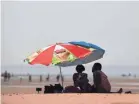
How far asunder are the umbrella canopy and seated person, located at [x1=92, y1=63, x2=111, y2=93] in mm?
503

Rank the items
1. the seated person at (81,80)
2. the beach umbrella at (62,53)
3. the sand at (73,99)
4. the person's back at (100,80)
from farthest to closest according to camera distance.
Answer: the beach umbrella at (62,53)
the seated person at (81,80)
the person's back at (100,80)
the sand at (73,99)

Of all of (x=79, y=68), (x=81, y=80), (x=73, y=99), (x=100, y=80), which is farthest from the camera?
(x=79, y=68)

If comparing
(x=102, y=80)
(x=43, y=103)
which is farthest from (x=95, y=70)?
(x=43, y=103)

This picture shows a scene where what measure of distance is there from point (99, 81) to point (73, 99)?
1.11 m

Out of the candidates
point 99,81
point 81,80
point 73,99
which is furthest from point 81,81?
point 73,99

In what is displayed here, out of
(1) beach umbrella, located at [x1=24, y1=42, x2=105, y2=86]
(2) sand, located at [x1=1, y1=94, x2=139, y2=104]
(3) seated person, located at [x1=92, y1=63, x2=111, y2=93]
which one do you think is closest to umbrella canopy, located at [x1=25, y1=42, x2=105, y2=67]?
(1) beach umbrella, located at [x1=24, y1=42, x2=105, y2=86]

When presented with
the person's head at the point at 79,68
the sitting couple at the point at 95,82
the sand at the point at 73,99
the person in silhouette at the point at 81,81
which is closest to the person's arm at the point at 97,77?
the sitting couple at the point at 95,82

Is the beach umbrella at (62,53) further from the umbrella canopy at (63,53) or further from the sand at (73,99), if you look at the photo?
the sand at (73,99)

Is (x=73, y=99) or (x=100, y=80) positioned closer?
(x=73, y=99)

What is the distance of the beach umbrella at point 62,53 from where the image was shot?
11781mm

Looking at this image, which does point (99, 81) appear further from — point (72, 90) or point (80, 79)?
point (72, 90)

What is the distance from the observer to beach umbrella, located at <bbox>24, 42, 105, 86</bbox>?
1178 centimetres

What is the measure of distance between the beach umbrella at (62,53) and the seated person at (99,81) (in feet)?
1.65

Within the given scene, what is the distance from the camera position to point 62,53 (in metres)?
11.9
